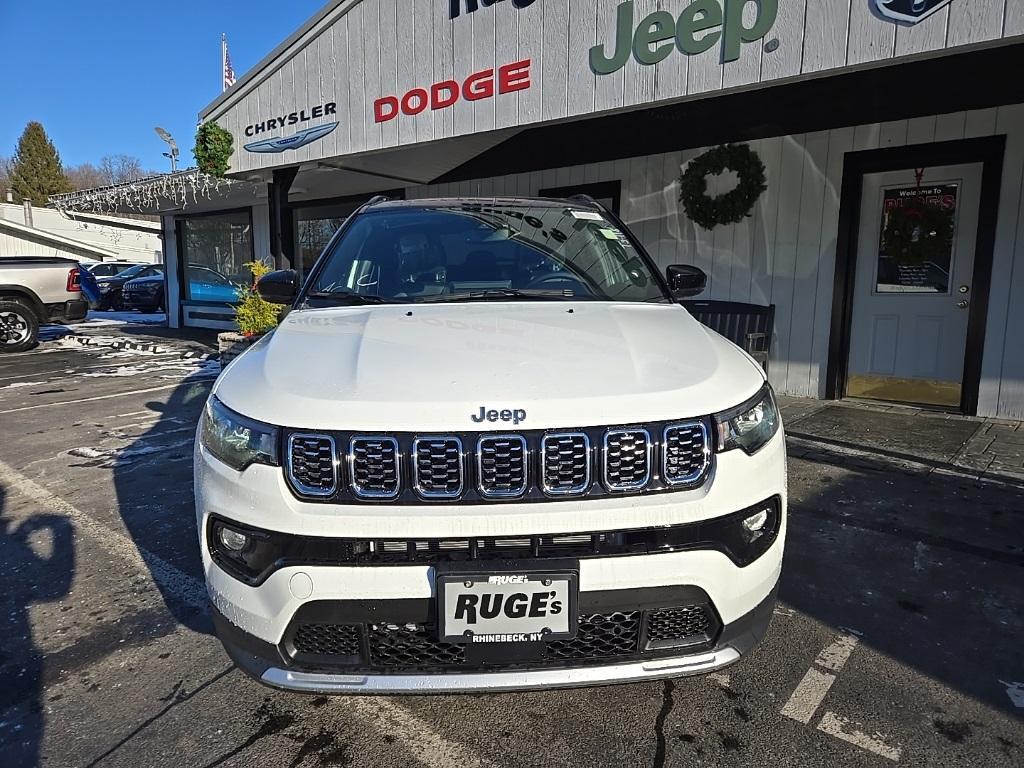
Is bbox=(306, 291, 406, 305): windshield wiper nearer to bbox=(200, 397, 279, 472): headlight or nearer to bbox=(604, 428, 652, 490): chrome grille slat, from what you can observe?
bbox=(200, 397, 279, 472): headlight

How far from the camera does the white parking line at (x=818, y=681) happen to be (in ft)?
6.50

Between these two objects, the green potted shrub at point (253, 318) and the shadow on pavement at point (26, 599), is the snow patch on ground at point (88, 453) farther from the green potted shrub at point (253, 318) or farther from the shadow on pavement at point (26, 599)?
the green potted shrub at point (253, 318)

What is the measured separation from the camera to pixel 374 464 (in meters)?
1.61

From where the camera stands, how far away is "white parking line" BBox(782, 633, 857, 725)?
6.50ft

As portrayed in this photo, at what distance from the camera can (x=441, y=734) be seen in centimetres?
190

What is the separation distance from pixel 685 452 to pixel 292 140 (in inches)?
321

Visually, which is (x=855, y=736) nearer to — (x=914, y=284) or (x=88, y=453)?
(x=88, y=453)

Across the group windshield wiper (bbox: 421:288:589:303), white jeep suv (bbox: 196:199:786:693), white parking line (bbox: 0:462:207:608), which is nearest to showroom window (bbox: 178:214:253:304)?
white parking line (bbox: 0:462:207:608)

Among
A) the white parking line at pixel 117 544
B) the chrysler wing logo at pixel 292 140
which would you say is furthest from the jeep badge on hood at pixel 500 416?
the chrysler wing logo at pixel 292 140

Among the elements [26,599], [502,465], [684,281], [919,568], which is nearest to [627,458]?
[502,465]

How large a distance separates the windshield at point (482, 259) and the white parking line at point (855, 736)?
1614mm

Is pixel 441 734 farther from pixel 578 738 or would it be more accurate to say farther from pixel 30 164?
pixel 30 164

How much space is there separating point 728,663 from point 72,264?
1329cm

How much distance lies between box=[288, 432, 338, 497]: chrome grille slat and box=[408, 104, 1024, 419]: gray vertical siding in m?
6.28
